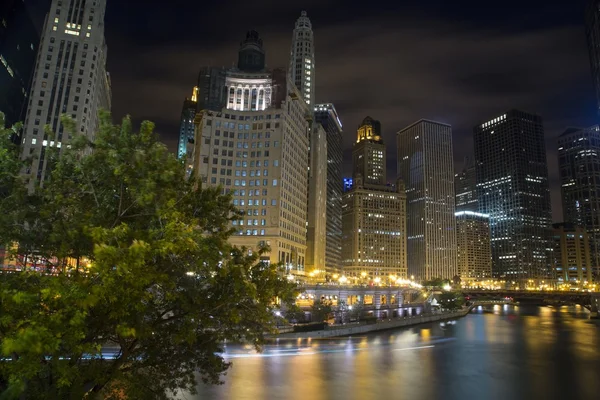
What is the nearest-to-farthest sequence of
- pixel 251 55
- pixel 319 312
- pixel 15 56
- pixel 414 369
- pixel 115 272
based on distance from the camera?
pixel 115 272 < pixel 414 369 < pixel 319 312 < pixel 15 56 < pixel 251 55

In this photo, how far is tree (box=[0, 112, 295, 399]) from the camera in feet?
39.1

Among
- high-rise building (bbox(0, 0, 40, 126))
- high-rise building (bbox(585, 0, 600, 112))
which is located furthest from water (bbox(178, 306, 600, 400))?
high-rise building (bbox(0, 0, 40, 126))

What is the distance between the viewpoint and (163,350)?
1797 cm

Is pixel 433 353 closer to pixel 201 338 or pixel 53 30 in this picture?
pixel 201 338

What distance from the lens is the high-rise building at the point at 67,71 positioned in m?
141

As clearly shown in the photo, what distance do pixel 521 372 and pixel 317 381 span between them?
30179 mm

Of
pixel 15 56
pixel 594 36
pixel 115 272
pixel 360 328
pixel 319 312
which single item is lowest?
pixel 360 328

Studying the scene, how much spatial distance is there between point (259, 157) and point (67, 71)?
240ft

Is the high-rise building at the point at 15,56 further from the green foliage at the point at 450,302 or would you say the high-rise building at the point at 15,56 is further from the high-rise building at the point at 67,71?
the green foliage at the point at 450,302

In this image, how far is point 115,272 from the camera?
475 inches

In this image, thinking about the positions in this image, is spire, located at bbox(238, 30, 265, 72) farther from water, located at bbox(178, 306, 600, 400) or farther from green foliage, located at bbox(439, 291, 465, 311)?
water, located at bbox(178, 306, 600, 400)

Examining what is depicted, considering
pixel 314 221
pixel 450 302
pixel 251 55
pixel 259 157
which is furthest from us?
pixel 314 221

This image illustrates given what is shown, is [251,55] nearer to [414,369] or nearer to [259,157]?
[259,157]

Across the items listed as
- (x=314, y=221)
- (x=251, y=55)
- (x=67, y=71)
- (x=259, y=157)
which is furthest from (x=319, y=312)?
(x=67, y=71)
